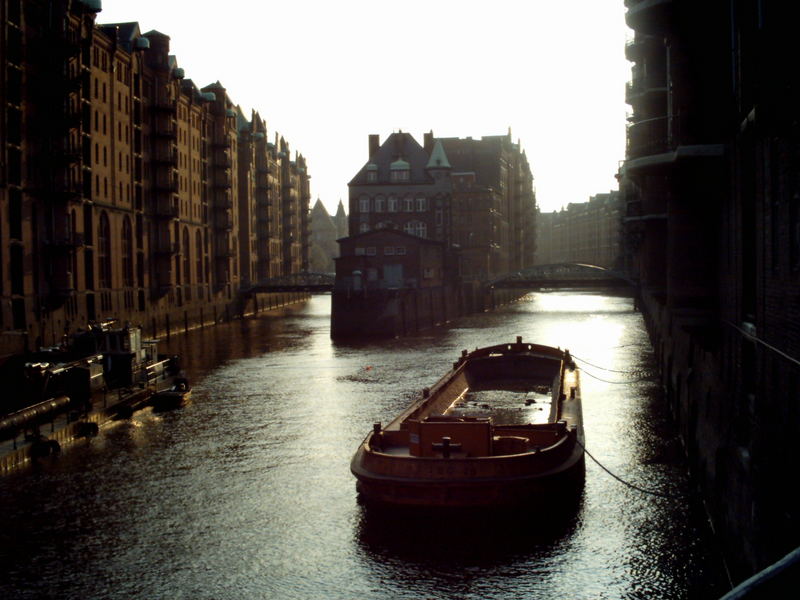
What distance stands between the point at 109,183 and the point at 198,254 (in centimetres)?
2280

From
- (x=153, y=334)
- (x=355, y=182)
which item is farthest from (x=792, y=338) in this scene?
(x=355, y=182)

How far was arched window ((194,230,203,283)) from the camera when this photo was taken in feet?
287

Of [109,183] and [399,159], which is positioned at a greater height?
[399,159]

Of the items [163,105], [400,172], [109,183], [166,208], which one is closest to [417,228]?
[400,172]

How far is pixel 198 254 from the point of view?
291 ft

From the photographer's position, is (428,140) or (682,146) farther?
(428,140)

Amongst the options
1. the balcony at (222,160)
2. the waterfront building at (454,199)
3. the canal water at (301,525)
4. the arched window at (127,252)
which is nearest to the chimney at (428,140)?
the waterfront building at (454,199)

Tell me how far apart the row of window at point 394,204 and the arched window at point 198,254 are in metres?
23.8

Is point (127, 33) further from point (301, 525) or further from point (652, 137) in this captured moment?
point (301, 525)

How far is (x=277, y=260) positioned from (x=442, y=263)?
40950 millimetres

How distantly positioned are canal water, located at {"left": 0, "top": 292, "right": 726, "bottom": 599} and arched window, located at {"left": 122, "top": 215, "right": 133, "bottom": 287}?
31.9 meters

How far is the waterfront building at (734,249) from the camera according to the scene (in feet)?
45.0

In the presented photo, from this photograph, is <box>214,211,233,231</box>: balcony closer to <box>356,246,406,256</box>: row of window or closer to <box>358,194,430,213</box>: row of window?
<box>358,194,430,213</box>: row of window

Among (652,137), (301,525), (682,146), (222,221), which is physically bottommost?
(301,525)
